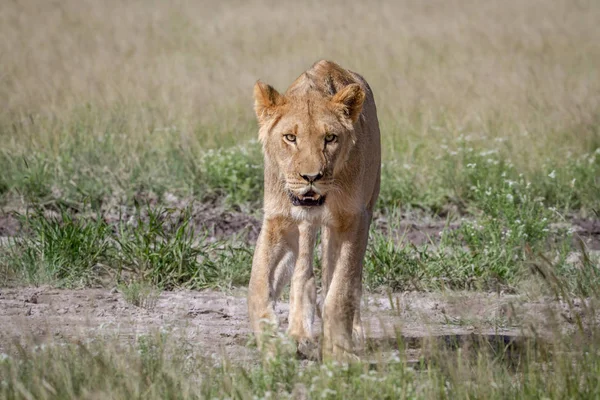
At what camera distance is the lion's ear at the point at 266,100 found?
17.7 feet

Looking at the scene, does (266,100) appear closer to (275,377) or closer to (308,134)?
(308,134)

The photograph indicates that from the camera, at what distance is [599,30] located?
18.7m

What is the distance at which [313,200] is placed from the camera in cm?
508

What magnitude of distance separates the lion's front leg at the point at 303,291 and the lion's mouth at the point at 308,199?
1.16ft

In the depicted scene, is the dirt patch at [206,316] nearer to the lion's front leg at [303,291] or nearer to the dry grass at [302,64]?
the lion's front leg at [303,291]

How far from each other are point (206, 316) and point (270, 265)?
939 mm

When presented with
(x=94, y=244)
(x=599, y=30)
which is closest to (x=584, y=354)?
(x=94, y=244)

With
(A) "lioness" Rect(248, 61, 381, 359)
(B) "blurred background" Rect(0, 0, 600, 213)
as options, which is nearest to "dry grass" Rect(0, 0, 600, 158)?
(B) "blurred background" Rect(0, 0, 600, 213)

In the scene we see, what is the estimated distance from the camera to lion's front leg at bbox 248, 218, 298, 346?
5137mm

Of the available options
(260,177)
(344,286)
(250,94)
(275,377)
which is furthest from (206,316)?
(250,94)

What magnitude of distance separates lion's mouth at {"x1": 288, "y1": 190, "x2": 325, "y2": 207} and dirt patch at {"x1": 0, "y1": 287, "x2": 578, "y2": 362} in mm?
678

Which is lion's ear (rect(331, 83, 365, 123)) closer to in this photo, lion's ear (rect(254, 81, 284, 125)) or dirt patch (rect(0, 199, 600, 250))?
lion's ear (rect(254, 81, 284, 125))

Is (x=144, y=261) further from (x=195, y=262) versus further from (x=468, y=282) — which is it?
(x=468, y=282)

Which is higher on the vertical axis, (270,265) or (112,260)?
(270,265)
